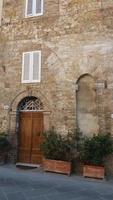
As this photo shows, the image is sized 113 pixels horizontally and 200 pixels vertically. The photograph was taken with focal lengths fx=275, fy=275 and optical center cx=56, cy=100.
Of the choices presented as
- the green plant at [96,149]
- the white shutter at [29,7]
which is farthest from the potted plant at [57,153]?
the white shutter at [29,7]

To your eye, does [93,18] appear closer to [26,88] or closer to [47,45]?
[47,45]

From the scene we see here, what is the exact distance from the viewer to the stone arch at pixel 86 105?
9852 mm

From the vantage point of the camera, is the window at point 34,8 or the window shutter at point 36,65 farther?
the window at point 34,8

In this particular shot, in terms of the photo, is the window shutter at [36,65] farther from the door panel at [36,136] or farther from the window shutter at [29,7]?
the window shutter at [29,7]

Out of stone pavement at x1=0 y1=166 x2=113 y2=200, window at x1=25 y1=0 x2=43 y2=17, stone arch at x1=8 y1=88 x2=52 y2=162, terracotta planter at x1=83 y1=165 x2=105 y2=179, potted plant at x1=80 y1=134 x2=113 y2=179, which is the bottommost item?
stone pavement at x1=0 y1=166 x2=113 y2=200

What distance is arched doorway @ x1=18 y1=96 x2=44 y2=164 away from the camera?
10727 millimetres

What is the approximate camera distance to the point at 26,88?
36.3 feet

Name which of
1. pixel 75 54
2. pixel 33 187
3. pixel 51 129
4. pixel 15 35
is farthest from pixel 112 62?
pixel 33 187

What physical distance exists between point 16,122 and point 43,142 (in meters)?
1.83

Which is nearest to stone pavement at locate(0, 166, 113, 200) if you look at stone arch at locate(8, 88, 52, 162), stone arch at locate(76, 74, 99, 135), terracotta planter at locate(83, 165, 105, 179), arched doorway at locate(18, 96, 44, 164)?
terracotta planter at locate(83, 165, 105, 179)

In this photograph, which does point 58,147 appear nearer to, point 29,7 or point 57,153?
point 57,153

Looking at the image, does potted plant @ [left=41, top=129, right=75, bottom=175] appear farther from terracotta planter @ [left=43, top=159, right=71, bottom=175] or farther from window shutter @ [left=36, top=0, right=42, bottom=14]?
window shutter @ [left=36, top=0, right=42, bottom=14]

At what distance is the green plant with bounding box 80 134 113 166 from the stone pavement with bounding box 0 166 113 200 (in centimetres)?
65

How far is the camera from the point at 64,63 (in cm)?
1061
